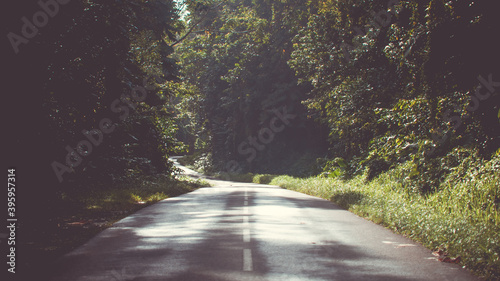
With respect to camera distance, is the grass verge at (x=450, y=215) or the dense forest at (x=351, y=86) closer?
the grass verge at (x=450, y=215)

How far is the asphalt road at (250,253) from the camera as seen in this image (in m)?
6.98

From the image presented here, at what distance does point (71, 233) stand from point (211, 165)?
51.0 m

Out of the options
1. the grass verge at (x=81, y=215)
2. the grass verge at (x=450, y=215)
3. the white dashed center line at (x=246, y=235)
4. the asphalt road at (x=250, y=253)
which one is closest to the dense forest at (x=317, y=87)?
the grass verge at (x=450, y=215)

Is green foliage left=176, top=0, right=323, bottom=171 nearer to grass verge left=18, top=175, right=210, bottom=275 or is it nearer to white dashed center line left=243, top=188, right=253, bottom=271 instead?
grass verge left=18, top=175, right=210, bottom=275

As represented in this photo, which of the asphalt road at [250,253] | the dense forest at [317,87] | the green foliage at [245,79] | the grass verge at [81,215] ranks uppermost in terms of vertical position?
the green foliage at [245,79]

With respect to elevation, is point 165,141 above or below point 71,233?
above

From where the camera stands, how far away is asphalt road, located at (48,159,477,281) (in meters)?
6.98

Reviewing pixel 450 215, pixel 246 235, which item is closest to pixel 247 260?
pixel 246 235

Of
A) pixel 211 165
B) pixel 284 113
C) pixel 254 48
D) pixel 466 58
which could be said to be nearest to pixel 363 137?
pixel 466 58

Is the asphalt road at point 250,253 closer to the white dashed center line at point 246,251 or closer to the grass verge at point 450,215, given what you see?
the white dashed center line at point 246,251

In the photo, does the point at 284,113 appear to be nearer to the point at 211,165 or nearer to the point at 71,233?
the point at 211,165

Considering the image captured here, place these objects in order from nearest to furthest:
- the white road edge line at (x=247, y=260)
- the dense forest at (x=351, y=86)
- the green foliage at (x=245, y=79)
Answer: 1. the white road edge line at (x=247, y=260)
2. the dense forest at (x=351, y=86)
3. the green foliage at (x=245, y=79)

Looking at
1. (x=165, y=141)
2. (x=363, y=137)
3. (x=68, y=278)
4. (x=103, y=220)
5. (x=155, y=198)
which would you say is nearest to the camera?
(x=68, y=278)

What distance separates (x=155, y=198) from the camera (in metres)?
20.2
